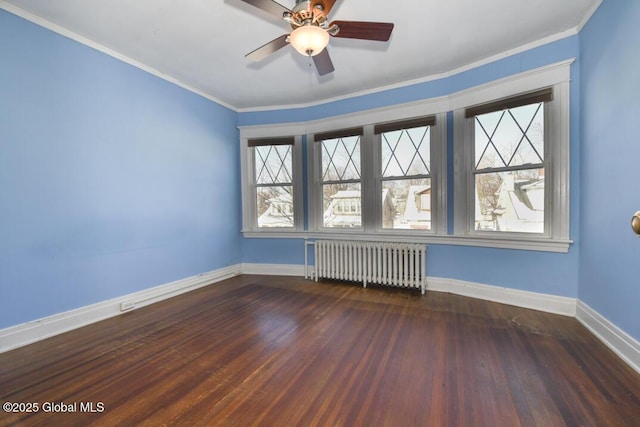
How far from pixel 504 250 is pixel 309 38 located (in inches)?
120

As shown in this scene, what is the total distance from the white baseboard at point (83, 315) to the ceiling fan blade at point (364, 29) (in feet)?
11.3

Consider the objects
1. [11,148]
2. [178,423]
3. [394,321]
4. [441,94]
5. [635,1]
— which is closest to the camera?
[178,423]

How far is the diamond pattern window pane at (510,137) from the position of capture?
2834mm

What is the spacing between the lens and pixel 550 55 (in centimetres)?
270

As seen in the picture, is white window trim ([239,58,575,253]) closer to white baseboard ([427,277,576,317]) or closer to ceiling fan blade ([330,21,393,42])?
white baseboard ([427,277,576,317])

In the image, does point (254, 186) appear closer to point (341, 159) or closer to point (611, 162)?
point (341, 159)

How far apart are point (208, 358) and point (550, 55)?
4367 mm

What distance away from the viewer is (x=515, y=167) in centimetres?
296

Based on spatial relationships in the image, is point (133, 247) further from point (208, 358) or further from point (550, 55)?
point (550, 55)

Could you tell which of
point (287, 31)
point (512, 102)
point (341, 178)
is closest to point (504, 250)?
point (512, 102)

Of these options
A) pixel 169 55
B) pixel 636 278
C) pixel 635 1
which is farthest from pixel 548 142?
pixel 169 55

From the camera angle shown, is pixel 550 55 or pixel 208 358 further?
pixel 550 55

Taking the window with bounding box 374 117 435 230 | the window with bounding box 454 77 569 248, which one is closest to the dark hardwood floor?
the window with bounding box 454 77 569 248

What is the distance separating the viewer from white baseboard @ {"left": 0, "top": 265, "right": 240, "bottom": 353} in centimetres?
219
